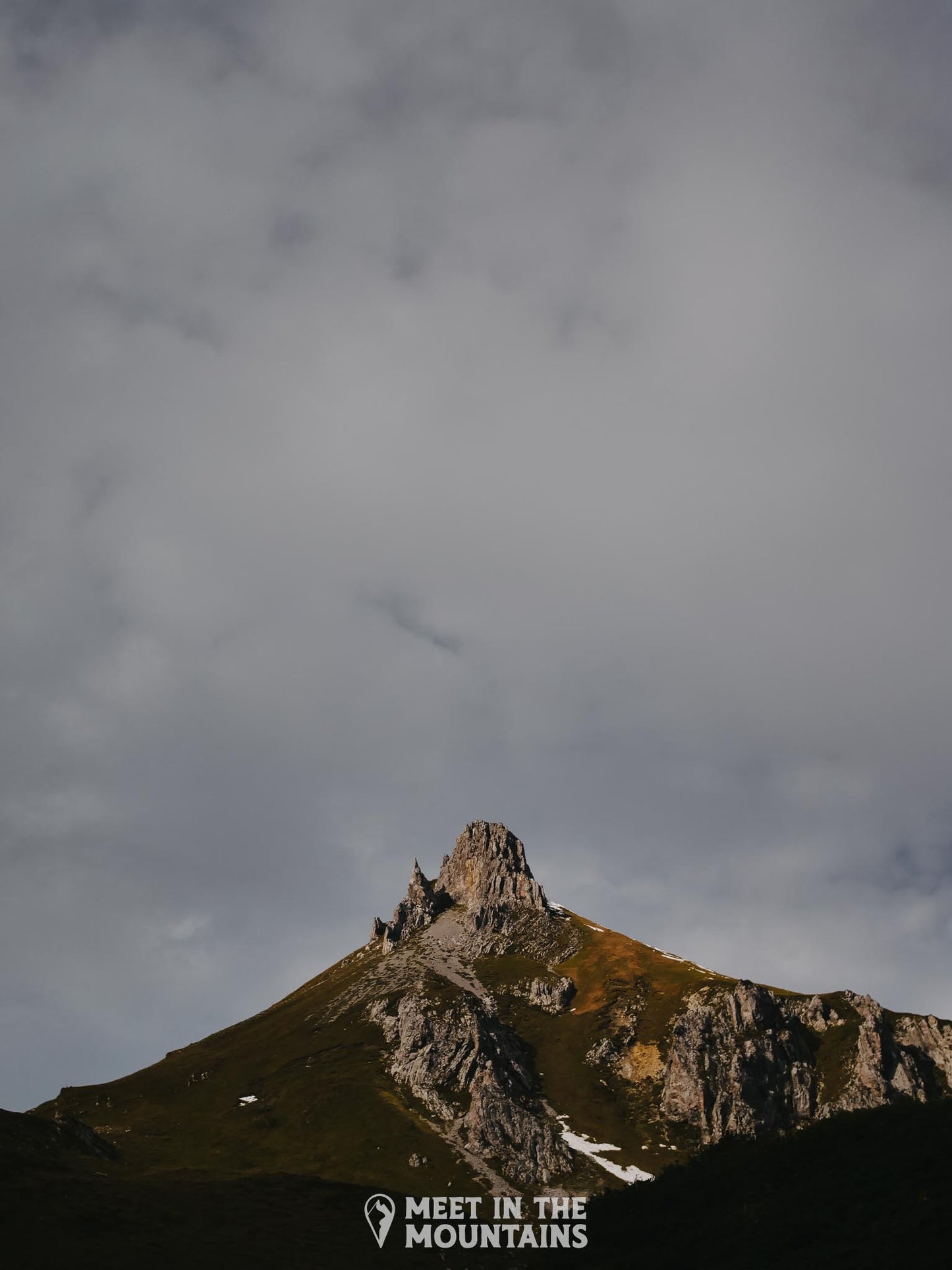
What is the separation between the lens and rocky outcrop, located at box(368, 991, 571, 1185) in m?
161

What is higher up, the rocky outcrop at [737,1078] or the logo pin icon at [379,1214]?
the rocky outcrop at [737,1078]

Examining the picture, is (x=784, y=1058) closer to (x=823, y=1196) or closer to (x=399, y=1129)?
(x=399, y=1129)

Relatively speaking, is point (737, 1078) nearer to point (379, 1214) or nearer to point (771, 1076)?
point (771, 1076)

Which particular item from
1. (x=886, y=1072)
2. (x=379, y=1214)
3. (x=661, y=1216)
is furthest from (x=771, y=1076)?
(x=661, y=1216)

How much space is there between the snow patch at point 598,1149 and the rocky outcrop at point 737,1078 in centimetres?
2203

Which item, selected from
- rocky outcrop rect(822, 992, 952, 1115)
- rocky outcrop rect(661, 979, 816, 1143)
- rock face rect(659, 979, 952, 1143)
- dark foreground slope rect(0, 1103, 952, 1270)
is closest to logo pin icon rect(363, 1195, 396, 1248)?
dark foreground slope rect(0, 1103, 952, 1270)

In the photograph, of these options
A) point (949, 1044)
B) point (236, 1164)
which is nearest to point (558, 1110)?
point (236, 1164)

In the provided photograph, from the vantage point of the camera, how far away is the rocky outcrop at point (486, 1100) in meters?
161

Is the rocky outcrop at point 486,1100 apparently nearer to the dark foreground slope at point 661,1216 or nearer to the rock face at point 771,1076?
the rock face at point 771,1076

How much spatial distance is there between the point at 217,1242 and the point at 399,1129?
105908 mm

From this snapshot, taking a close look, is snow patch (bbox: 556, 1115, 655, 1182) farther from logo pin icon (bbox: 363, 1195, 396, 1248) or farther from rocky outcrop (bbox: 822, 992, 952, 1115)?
logo pin icon (bbox: 363, 1195, 396, 1248)

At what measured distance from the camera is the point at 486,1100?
174 meters

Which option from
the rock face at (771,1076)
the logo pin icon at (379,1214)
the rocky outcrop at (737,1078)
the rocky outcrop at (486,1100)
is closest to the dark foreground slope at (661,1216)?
the logo pin icon at (379,1214)

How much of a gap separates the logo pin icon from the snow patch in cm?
8282
